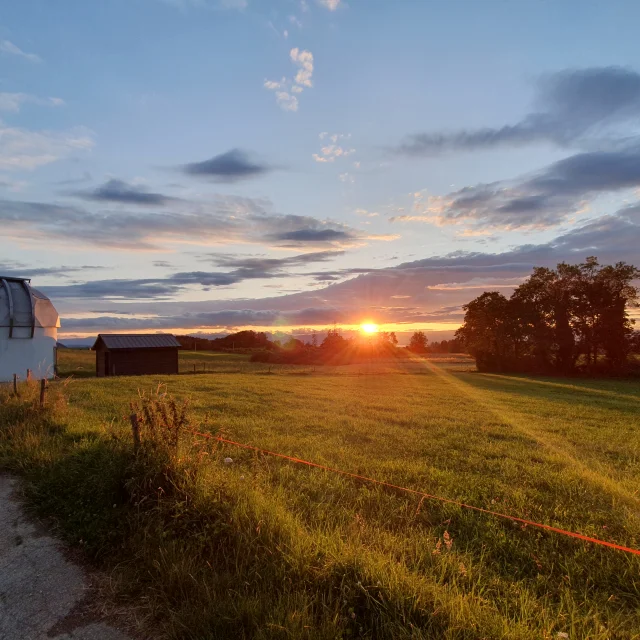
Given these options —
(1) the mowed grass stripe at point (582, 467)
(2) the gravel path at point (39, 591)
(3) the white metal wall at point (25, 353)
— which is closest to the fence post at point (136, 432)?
(2) the gravel path at point (39, 591)

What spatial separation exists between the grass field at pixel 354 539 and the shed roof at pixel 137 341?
30.5 m

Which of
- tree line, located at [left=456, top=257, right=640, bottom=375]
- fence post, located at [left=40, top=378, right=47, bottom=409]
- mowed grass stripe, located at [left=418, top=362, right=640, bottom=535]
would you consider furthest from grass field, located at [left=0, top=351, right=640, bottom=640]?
tree line, located at [left=456, top=257, right=640, bottom=375]

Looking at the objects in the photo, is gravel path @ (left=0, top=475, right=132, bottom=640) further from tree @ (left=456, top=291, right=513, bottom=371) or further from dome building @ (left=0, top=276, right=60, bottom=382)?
tree @ (left=456, top=291, right=513, bottom=371)

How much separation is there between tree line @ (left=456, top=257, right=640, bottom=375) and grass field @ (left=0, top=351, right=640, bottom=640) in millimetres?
38331

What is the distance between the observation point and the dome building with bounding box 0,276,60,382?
24016 mm

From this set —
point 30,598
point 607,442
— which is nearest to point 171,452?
point 30,598

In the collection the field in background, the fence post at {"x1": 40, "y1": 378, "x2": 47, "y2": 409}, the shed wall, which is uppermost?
the fence post at {"x1": 40, "y1": 378, "x2": 47, "y2": 409}

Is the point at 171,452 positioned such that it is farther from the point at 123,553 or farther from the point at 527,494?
the point at 527,494

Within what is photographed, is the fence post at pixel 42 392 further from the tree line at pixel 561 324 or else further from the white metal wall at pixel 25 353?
the tree line at pixel 561 324

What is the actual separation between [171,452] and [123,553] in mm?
1136

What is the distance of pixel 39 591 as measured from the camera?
3779 millimetres

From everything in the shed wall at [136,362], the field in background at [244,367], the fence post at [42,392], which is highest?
the fence post at [42,392]

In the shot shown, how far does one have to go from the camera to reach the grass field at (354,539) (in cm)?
313

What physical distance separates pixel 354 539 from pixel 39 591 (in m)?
2.92
